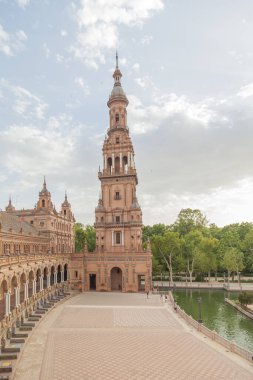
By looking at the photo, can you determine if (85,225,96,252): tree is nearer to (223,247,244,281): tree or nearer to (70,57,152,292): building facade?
(70,57,152,292): building facade

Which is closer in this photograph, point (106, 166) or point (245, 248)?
point (106, 166)

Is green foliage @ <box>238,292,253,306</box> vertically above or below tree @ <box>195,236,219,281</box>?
below

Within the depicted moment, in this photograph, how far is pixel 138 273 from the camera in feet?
188

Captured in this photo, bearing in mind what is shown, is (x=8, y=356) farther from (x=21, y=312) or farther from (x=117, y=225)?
(x=117, y=225)

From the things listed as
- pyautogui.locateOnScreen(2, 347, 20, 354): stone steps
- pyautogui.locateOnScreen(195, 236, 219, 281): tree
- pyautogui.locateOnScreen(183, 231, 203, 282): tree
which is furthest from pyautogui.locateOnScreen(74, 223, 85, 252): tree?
pyautogui.locateOnScreen(2, 347, 20, 354): stone steps

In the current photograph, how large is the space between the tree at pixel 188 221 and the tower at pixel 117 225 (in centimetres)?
2972

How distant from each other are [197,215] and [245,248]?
19686 mm

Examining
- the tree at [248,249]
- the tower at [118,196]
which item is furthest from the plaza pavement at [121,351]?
the tree at [248,249]

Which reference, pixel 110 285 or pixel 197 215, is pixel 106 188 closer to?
pixel 110 285

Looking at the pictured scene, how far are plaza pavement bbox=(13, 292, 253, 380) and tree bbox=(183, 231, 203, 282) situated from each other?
31956 mm

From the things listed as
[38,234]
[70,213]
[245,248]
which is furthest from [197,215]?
[38,234]

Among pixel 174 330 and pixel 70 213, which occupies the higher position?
pixel 70 213

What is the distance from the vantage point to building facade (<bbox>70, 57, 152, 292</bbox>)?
57.8 m

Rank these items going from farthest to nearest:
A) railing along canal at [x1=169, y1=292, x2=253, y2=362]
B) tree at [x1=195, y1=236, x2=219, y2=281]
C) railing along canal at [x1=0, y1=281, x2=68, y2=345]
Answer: tree at [x1=195, y1=236, x2=219, y2=281] → railing along canal at [x1=0, y1=281, x2=68, y2=345] → railing along canal at [x1=169, y1=292, x2=253, y2=362]
